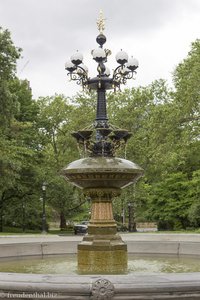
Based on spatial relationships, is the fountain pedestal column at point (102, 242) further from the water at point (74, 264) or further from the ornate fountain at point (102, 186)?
the water at point (74, 264)

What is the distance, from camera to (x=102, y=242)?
1098cm

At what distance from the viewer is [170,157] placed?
32344mm

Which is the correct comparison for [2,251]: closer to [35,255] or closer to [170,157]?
[35,255]

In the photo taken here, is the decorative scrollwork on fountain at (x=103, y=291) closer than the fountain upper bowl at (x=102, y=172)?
Yes

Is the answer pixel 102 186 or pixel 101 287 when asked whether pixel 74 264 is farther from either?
pixel 101 287

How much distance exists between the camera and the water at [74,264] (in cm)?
1046

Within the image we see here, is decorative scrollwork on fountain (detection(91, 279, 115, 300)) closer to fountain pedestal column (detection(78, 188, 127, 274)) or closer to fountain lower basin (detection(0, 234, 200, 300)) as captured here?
fountain lower basin (detection(0, 234, 200, 300))

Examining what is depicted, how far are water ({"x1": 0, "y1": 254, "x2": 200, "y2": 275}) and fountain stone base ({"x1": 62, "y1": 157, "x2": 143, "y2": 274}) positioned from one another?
0.36 meters

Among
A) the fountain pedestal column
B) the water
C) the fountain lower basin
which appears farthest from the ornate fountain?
the fountain lower basin

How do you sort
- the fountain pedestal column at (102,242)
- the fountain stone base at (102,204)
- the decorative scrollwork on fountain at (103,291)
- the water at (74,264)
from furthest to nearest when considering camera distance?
1. the fountain pedestal column at (102,242)
2. the fountain stone base at (102,204)
3. the water at (74,264)
4. the decorative scrollwork on fountain at (103,291)

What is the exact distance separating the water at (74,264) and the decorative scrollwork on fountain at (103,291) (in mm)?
4803

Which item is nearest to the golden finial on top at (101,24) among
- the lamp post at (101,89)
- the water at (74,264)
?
the lamp post at (101,89)

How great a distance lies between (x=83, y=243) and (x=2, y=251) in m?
3.01

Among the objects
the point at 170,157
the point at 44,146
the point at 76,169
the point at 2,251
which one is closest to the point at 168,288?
the point at 76,169
